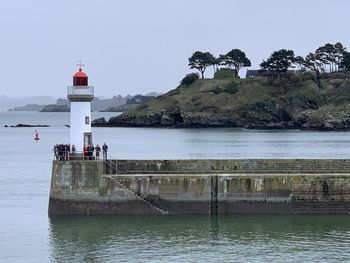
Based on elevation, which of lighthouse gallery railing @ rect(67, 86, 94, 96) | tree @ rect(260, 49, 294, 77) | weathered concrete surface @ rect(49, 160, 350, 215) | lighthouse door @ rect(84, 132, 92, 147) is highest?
tree @ rect(260, 49, 294, 77)

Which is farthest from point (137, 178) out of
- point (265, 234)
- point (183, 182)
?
point (265, 234)

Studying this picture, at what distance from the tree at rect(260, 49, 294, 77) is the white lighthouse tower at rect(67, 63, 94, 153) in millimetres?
109243

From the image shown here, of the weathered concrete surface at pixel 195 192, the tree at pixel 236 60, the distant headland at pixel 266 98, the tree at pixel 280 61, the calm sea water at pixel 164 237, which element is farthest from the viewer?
the tree at pixel 236 60

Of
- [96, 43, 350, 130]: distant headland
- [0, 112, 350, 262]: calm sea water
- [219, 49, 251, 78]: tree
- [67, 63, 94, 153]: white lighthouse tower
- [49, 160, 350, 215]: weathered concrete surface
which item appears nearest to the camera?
[0, 112, 350, 262]: calm sea water

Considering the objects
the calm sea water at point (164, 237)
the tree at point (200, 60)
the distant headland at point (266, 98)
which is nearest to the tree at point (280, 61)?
the distant headland at point (266, 98)

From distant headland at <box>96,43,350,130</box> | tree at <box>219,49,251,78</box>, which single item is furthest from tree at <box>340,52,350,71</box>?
tree at <box>219,49,251,78</box>

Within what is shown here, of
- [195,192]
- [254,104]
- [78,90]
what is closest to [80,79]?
[78,90]

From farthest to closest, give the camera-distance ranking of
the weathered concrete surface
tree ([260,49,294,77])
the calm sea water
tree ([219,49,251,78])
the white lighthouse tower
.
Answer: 1. tree ([219,49,251,78])
2. tree ([260,49,294,77])
3. the white lighthouse tower
4. the weathered concrete surface
5. the calm sea water

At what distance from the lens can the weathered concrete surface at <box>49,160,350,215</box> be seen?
3475 cm

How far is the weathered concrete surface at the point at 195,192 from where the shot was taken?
34.8m

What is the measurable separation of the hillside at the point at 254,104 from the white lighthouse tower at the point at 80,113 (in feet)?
300

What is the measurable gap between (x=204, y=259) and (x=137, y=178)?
302 inches

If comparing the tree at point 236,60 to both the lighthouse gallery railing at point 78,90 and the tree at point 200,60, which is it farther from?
the lighthouse gallery railing at point 78,90

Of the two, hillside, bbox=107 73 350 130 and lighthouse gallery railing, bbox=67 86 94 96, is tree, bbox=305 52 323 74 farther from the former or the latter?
lighthouse gallery railing, bbox=67 86 94 96
